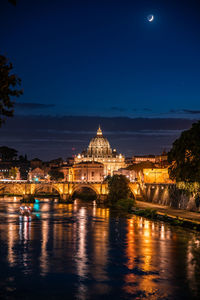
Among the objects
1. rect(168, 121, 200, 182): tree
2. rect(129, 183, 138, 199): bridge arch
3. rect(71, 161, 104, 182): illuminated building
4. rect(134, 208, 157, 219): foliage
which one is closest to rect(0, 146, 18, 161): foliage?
rect(71, 161, 104, 182): illuminated building

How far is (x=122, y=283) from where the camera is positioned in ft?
79.5

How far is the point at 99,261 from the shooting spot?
98.5ft

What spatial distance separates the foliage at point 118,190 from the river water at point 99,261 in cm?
3386

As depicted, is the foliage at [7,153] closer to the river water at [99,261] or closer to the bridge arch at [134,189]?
the bridge arch at [134,189]

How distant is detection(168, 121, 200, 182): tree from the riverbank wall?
826 centimetres

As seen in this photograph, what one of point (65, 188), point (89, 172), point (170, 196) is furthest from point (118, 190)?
point (89, 172)

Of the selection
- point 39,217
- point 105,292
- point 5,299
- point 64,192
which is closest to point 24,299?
point 5,299

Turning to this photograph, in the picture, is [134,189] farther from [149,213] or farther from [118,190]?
[149,213]

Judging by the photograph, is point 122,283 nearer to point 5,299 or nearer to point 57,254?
point 5,299

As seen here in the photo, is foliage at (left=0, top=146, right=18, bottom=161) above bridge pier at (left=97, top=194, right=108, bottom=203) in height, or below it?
above

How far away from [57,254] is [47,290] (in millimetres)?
9513

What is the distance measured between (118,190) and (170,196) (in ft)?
59.2

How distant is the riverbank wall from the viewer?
5550cm

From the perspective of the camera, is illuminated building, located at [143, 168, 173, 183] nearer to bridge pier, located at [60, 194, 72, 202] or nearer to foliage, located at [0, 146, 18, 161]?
bridge pier, located at [60, 194, 72, 202]
